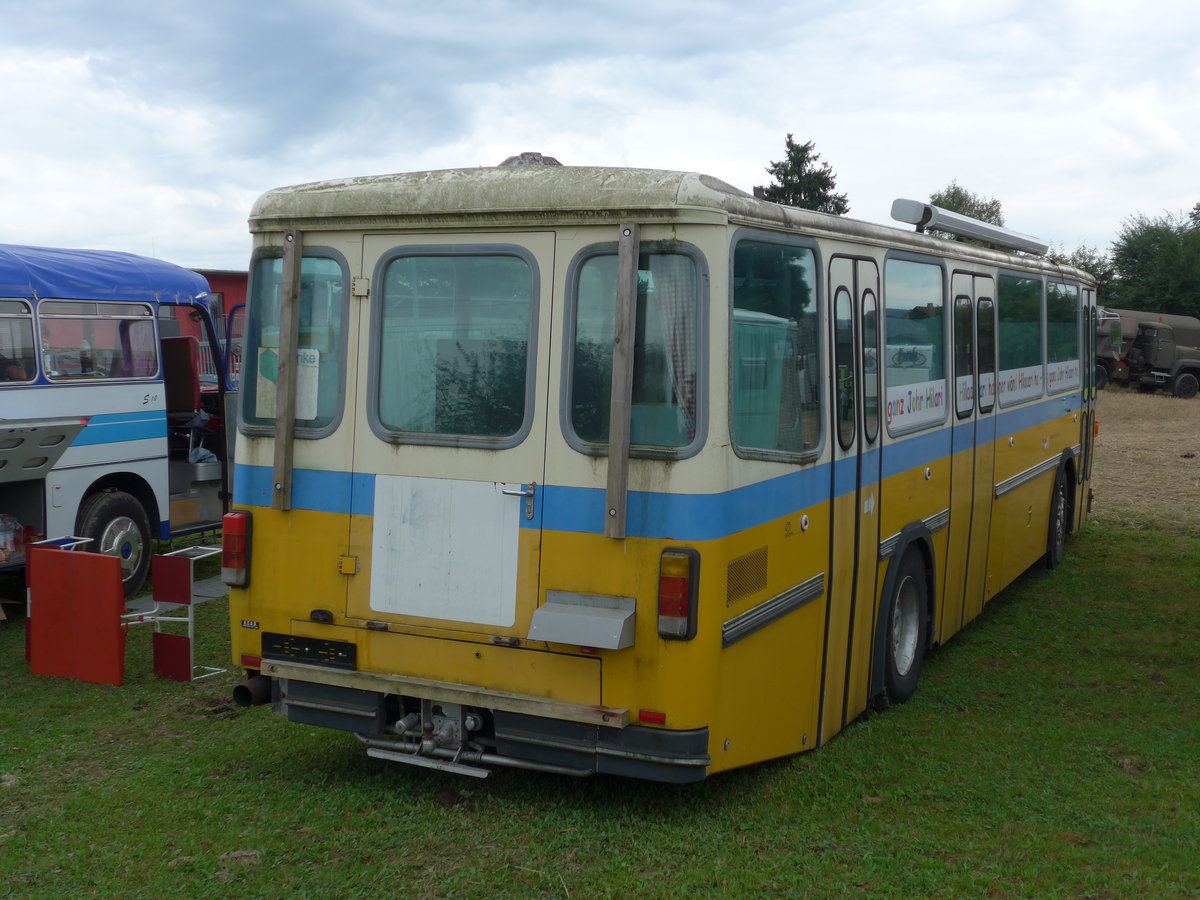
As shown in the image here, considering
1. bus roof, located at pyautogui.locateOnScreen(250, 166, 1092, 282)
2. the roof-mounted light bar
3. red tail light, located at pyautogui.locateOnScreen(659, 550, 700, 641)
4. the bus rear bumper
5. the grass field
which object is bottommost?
the grass field

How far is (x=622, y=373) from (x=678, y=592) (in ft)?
2.86

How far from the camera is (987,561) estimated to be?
8.62m

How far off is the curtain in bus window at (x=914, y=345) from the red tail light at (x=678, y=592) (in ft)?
7.25

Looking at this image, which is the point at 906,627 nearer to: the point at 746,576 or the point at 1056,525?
the point at 746,576

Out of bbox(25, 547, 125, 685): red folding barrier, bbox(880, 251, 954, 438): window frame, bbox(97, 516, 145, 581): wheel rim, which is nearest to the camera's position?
bbox(880, 251, 954, 438): window frame

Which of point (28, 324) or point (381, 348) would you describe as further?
point (28, 324)

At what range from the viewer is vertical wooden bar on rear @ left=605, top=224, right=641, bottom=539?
4.55 meters

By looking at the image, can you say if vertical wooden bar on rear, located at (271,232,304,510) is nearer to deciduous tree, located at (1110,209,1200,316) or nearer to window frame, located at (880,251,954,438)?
window frame, located at (880,251,954,438)

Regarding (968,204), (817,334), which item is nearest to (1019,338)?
(817,334)

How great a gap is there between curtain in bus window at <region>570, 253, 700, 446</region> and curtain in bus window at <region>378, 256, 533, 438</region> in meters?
0.26

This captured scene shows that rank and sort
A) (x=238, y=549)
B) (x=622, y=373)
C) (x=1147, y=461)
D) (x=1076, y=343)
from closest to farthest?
1. (x=622, y=373)
2. (x=238, y=549)
3. (x=1076, y=343)
4. (x=1147, y=461)

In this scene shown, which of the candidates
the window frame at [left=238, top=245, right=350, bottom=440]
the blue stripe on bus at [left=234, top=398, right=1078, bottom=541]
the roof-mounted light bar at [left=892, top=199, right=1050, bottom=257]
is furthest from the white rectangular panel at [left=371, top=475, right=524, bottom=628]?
the roof-mounted light bar at [left=892, top=199, right=1050, bottom=257]

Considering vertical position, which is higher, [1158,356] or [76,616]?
[1158,356]

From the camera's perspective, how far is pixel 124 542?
9883 mm
